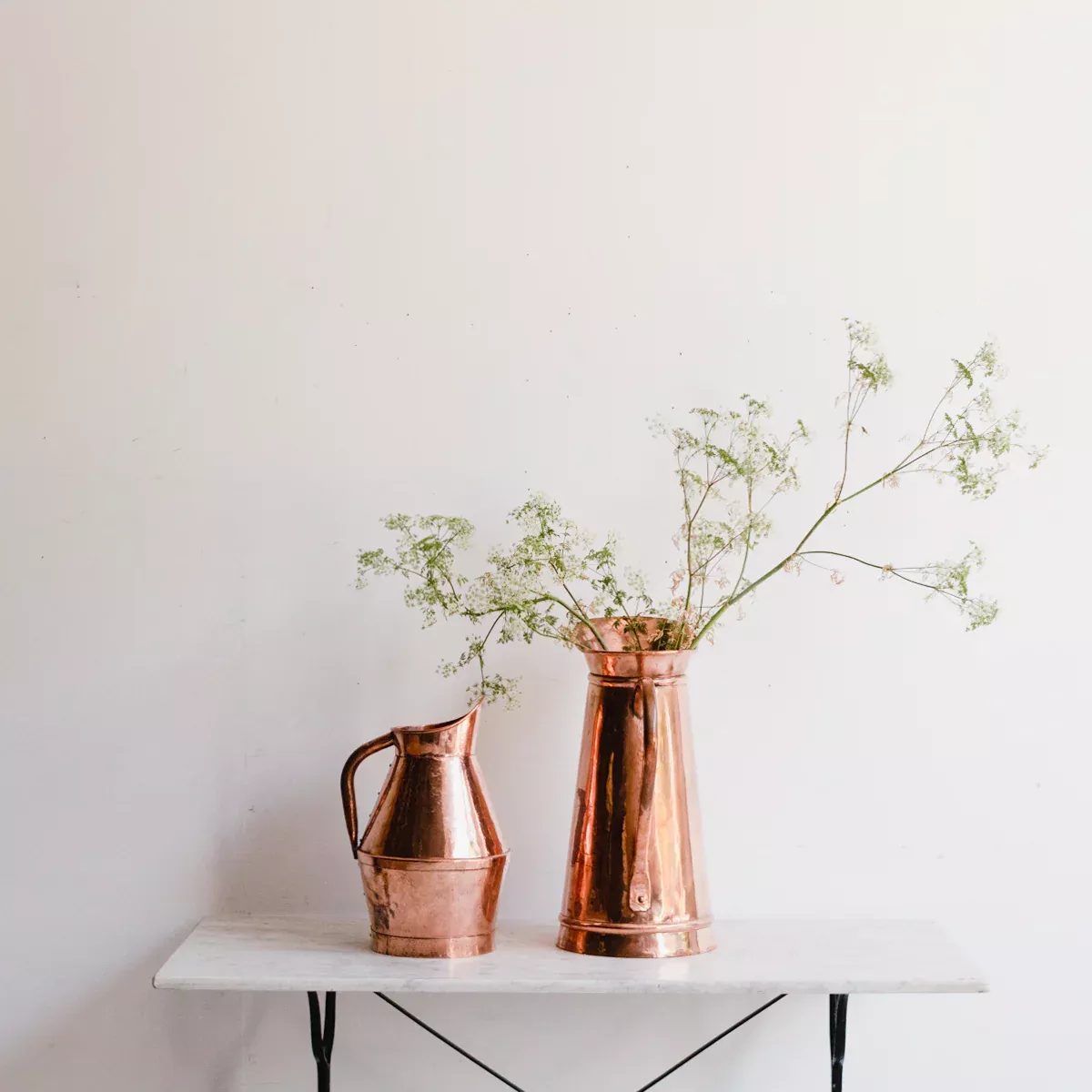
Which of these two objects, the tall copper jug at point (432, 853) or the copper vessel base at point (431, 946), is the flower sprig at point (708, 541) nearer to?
the tall copper jug at point (432, 853)

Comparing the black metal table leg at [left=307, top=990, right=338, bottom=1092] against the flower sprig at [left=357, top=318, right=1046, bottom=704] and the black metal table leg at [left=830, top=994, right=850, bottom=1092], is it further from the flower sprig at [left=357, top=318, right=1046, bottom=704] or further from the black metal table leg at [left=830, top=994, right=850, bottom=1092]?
the black metal table leg at [left=830, top=994, right=850, bottom=1092]

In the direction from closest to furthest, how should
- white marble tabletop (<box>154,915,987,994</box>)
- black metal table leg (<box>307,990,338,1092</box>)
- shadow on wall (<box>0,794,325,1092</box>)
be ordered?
white marble tabletop (<box>154,915,987,994</box>), black metal table leg (<box>307,990,338,1092</box>), shadow on wall (<box>0,794,325,1092</box>)

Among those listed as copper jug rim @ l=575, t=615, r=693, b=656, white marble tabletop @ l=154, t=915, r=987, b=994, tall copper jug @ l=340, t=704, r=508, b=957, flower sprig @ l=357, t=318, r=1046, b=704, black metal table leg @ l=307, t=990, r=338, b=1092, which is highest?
flower sprig @ l=357, t=318, r=1046, b=704

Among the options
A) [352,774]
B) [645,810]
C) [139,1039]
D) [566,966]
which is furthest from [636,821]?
[139,1039]

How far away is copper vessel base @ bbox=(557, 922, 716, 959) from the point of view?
37.6 inches

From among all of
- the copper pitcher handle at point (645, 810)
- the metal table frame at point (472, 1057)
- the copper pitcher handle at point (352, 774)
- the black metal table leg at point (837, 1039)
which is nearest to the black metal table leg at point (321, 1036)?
the metal table frame at point (472, 1057)

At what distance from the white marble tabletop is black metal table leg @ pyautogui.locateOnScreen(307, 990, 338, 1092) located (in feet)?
0.18

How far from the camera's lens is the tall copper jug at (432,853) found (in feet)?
3.10

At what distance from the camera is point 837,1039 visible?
3.44 ft

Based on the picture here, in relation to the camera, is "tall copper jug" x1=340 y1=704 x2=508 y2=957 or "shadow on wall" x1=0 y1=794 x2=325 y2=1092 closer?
"tall copper jug" x1=340 y1=704 x2=508 y2=957

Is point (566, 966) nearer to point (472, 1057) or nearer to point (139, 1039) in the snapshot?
point (472, 1057)

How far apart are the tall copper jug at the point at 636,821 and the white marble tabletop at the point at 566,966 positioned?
0.03 metres

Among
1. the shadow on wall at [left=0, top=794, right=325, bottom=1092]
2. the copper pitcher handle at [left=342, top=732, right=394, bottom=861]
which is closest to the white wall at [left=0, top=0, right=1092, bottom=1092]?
the shadow on wall at [left=0, top=794, right=325, bottom=1092]

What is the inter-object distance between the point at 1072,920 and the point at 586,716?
0.57 m
